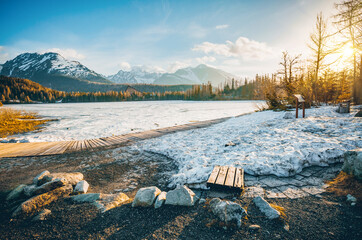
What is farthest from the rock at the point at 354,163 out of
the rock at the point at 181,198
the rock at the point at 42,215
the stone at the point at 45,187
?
the stone at the point at 45,187

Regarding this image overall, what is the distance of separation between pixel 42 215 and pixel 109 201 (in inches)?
51.0

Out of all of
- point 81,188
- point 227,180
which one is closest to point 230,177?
point 227,180

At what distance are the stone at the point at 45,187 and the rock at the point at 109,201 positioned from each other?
4.45ft

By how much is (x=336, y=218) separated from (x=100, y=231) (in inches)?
167

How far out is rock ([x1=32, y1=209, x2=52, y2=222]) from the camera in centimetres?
326

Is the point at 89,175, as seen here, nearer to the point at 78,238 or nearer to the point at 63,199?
the point at 63,199

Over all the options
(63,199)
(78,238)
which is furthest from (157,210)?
(63,199)

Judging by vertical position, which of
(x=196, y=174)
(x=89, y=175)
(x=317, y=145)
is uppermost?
(x=317, y=145)

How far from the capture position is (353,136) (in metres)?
5.94

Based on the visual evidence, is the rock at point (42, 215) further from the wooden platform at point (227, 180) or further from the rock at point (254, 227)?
the rock at point (254, 227)

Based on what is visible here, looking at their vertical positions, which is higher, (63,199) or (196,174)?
(196,174)

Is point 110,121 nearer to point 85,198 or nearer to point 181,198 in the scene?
point 85,198

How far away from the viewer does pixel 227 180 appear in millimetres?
3961

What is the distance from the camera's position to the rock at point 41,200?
3.46m
